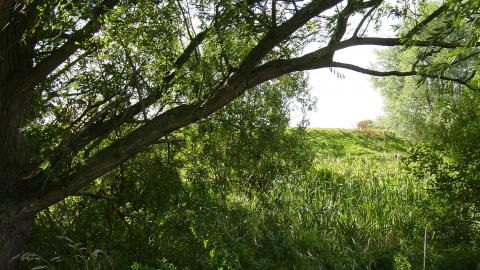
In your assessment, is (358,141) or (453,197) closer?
(453,197)

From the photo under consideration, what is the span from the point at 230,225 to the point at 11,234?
8.54 feet

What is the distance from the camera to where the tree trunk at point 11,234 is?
4.26m

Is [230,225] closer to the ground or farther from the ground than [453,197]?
farther from the ground

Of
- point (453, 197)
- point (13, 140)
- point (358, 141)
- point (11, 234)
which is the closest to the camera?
point (11, 234)

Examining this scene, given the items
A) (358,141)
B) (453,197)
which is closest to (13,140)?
(453,197)

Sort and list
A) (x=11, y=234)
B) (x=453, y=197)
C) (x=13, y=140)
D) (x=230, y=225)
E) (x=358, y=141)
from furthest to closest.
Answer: (x=358, y=141) < (x=230, y=225) < (x=453, y=197) < (x=13, y=140) < (x=11, y=234)

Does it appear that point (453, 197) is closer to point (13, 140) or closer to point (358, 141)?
point (13, 140)

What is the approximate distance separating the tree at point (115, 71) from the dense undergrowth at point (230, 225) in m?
0.62

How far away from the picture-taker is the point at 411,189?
7.46 m

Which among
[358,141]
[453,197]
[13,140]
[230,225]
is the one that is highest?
[13,140]

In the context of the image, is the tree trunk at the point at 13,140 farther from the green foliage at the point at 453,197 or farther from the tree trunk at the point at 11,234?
the green foliage at the point at 453,197

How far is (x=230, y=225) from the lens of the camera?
6.13 metres

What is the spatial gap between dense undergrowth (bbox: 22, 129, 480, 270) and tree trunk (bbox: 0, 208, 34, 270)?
0.22 m

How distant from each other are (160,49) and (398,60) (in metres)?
17.5
